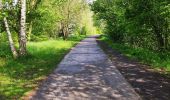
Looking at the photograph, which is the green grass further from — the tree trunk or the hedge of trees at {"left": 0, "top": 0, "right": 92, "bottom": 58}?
the tree trunk

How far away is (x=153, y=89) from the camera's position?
11438 mm

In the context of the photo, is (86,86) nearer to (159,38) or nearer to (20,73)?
(20,73)

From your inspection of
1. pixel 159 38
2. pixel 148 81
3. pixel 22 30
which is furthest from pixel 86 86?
pixel 159 38

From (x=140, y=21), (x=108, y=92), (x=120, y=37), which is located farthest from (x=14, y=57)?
(x=120, y=37)

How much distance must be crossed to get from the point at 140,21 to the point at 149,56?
7.60 ft

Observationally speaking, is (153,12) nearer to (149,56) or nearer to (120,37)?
(149,56)

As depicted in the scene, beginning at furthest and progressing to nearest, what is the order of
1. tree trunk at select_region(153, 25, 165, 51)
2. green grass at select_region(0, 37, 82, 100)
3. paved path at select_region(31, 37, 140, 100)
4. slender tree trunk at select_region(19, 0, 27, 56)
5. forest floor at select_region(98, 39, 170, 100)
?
tree trunk at select_region(153, 25, 165, 51), slender tree trunk at select_region(19, 0, 27, 56), green grass at select_region(0, 37, 82, 100), forest floor at select_region(98, 39, 170, 100), paved path at select_region(31, 37, 140, 100)

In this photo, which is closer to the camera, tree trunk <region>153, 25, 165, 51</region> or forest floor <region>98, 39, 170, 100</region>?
forest floor <region>98, 39, 170, 100</region>

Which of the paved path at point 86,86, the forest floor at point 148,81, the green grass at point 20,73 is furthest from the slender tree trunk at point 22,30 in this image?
the forest floor at point 148,81

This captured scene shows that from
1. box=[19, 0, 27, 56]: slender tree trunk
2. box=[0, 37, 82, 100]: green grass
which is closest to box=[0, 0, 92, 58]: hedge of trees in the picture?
box=[19, 0, 27, 56]: slender tree trunk

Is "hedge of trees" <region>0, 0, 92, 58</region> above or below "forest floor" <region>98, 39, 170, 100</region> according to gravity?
above

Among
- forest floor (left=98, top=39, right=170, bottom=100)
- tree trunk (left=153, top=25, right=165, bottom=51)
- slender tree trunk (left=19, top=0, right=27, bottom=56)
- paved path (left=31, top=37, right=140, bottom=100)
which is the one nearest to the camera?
paved path (left=31, top=37, right=140, bottom=100)

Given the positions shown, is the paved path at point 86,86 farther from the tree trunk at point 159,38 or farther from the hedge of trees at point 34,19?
the tree trunk at point 159,38

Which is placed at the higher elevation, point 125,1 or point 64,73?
point 125,1
